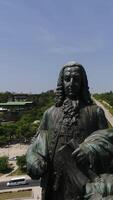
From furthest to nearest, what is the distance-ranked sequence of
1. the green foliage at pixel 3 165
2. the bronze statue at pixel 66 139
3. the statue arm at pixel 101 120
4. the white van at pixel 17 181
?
the green foliage at pixel 3 165 → the white van at pixel 17 181 → the statue arm at pixel 101 120 → the bronze statue at pixel 66 139

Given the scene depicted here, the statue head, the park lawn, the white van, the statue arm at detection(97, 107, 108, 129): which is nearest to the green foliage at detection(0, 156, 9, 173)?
the white van

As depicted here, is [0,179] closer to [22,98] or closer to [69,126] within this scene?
[69,126]

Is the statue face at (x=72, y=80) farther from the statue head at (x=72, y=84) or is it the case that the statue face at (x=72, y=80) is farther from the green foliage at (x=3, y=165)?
the green foliage at (x=3, y=165)

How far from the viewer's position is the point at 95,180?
517cm

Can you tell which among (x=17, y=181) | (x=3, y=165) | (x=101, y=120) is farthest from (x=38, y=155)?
(x=3, y=165)

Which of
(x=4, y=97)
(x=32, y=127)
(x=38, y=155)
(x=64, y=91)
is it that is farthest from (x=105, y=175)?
(x=4, y=97)

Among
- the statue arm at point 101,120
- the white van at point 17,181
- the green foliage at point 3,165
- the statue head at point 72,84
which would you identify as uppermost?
the statue head at point 72,84

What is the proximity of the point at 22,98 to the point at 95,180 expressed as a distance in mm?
133833

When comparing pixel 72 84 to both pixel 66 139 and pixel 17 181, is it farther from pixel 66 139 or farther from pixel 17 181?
pixel 17 181

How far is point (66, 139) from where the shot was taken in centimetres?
567

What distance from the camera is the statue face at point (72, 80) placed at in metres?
5.88

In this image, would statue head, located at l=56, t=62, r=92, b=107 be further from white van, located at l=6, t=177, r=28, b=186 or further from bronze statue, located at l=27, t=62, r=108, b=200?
white van, located at l=6, t=177, r=28, b=186

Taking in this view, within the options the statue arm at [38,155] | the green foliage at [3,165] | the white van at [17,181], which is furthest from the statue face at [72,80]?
the green foliage at [3,165]

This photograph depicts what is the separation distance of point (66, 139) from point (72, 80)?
2.36ft
